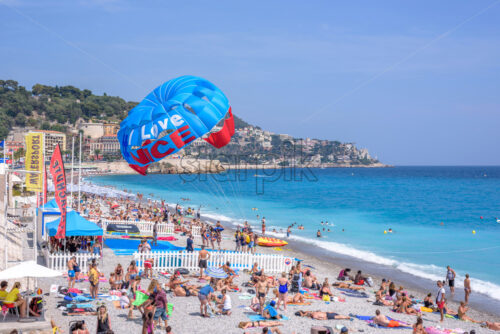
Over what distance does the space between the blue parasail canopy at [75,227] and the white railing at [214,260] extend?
1.74 metres

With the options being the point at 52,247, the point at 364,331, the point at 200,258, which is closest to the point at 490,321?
the point at 364,331

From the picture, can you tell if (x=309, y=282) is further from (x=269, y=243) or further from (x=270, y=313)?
(x=269, y=243)

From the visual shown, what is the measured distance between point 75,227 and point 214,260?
188 inches

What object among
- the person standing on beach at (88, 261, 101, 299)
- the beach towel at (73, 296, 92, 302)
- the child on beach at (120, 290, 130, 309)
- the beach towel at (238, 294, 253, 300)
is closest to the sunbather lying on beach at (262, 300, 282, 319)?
the beach towel at (238, 294, 253, 300)

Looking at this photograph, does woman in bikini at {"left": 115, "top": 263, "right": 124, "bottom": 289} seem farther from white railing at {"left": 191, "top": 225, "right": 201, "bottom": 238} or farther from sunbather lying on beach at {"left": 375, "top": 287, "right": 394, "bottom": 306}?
white railing at {"left": 191, "top": 225, "right": 201, "bottom": 238}

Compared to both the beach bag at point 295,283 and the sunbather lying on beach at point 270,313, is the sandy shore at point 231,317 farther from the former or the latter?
the beach bag at point 295,283

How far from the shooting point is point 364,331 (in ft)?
36.7

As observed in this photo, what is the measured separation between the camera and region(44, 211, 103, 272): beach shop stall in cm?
1473

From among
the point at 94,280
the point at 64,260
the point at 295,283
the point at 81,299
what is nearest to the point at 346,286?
the point at 295,283

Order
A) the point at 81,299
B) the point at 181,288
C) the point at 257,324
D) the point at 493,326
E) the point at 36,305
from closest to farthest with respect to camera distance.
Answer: the point at 36,305 → the point at 257,324 → the point at 81,299 → the point at 493,326 → the point at 181,288

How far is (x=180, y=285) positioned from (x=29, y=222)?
51.5 feet

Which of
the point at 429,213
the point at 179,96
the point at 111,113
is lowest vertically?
the point at 429,213

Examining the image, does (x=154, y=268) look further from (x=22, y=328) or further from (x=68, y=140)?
(x=68, y=140)

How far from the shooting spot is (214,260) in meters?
16.6
